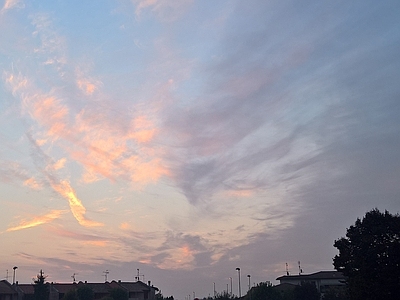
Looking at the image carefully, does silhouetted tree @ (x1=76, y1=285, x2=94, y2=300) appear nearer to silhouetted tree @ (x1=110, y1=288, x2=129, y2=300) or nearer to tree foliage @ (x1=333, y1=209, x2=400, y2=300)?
silhouetted tree @ (x1=110, y1=288, x2=129, y2=300)

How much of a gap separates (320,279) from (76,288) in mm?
48831

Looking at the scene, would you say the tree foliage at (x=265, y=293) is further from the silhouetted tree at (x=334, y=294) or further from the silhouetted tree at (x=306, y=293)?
the silhouetted tree at (x=334, y=294)

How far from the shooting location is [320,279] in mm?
97812

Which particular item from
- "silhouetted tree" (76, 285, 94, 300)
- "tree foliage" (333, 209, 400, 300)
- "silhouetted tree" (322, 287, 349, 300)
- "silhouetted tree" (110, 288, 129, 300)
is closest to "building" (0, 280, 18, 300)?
"silhouetted tree" (76, 285, 94, 300)

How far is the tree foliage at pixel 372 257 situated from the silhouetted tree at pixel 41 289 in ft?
190

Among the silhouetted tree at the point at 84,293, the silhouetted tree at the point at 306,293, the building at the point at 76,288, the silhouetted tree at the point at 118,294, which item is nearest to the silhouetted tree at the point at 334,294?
the silhouetted tree at the point at 306,293

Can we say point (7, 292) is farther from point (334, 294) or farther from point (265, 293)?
point (334, 294)

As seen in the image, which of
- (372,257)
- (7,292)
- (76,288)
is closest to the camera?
(372,257)

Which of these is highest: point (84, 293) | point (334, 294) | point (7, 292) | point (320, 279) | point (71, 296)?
point (320, 279)

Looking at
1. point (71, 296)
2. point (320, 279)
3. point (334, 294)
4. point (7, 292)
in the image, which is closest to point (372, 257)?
point (334, 294)

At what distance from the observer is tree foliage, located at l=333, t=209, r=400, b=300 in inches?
1791

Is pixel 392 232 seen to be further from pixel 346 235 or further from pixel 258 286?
pixel 258 286

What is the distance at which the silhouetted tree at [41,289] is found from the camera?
86431 millimetres

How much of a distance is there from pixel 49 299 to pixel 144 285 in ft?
73.6
